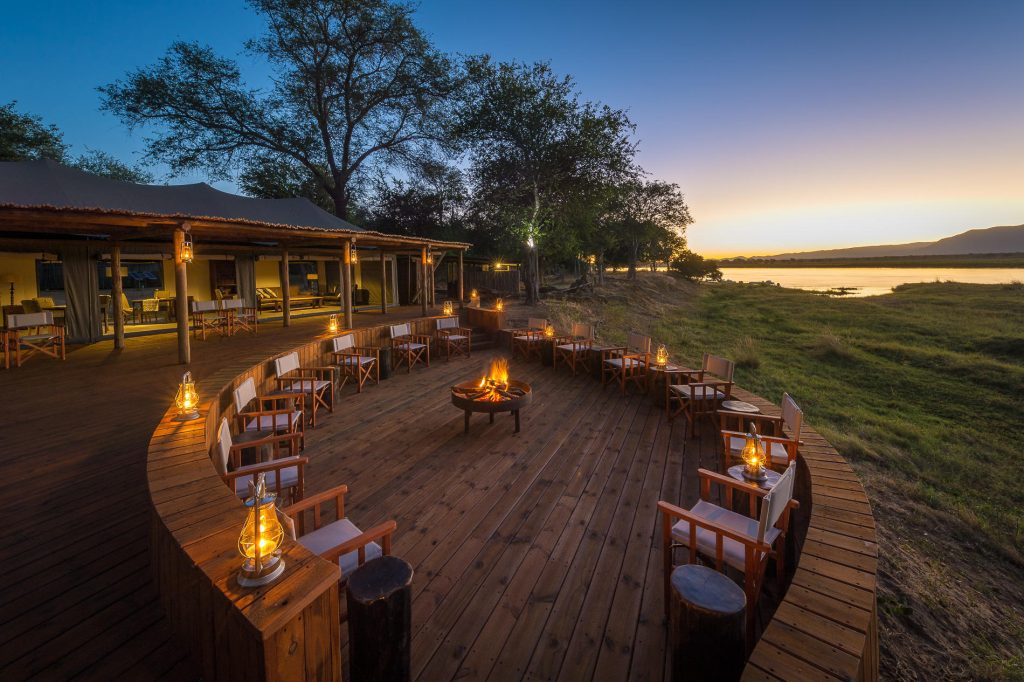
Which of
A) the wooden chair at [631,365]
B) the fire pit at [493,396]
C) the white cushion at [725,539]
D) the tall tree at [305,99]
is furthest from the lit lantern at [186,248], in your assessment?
the tall tree at [305,99]

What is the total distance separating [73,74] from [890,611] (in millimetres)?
73902

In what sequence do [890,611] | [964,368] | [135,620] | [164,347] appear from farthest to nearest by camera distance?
[964,368], [164,347], [890,611], [135,620]

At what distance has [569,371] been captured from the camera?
8.91m

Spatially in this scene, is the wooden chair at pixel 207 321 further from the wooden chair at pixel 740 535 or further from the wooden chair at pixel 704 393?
the wooden chair at pixel 740 535

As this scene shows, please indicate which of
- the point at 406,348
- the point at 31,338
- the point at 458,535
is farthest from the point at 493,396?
the point at 31,338

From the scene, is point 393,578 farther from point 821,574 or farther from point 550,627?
point 821,574

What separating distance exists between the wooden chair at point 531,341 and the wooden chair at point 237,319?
615 centimetres

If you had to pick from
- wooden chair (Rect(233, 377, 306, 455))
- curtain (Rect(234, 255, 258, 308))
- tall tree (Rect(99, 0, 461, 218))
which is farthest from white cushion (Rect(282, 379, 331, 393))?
tall tree (Rect(99, 0, 461, 218))

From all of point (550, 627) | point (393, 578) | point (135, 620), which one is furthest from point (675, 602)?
point (135, 620)

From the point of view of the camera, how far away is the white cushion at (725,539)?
2441 millimetres

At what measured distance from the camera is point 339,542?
246 cm

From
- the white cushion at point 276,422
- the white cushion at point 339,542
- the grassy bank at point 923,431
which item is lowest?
the grassy bank at point 923,431

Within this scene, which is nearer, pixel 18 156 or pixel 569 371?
pixel 569 371

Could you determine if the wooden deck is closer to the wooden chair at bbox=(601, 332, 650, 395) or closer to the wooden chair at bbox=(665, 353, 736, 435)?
the wooden chair at bbox=(665, 353, 736, 435)
